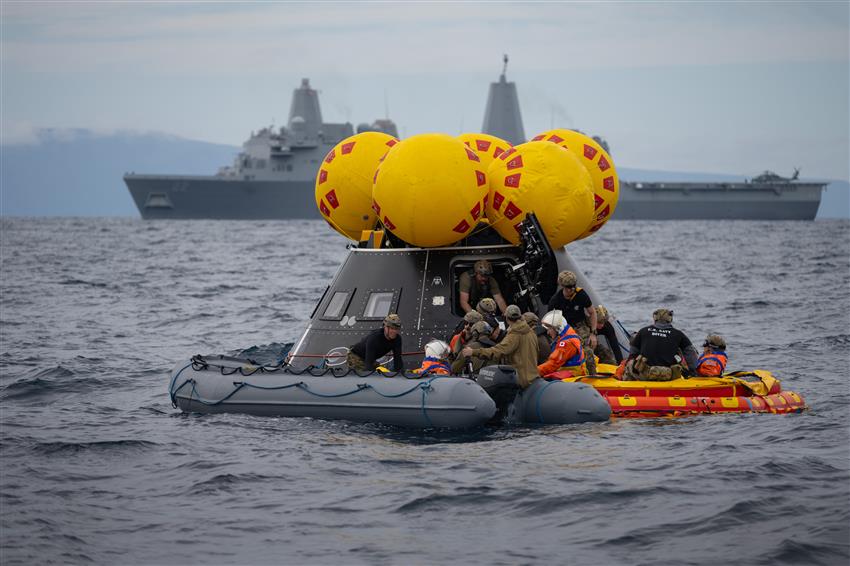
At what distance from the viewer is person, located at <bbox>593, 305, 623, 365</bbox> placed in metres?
14.3

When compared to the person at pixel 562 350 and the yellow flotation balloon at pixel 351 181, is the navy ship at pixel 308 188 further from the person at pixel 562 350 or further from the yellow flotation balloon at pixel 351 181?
the person at pixel 562 350

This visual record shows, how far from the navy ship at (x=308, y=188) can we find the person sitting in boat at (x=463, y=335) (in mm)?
102413

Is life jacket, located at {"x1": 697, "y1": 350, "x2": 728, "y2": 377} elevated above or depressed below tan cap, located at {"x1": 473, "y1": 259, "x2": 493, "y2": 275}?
below

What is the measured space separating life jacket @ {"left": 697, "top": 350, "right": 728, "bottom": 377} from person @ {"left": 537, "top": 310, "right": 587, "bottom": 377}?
1.39m

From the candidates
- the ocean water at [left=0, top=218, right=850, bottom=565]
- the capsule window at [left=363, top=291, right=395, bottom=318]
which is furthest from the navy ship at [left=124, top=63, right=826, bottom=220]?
the capsule window at [left=363, top=291, right=395, bottom=318]

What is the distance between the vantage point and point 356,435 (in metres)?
12.3

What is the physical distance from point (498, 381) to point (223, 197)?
357ft

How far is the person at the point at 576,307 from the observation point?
13.8m

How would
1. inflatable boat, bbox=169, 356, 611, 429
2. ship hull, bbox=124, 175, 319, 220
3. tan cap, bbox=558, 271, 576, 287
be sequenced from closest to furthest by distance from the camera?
inflatable boat, bbox=169, 356, 611, 429
tan cap, bbox=558, 271, 576, 287
ship hull, bbox=124, 175, 319, 220

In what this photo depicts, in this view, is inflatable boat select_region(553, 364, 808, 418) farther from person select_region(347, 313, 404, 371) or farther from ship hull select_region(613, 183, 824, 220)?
ship hull select_region(613, 183, 824, 220)

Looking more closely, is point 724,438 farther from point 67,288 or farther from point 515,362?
point 67,288

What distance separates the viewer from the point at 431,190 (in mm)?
13641

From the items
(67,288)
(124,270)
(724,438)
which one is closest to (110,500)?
(724,438)

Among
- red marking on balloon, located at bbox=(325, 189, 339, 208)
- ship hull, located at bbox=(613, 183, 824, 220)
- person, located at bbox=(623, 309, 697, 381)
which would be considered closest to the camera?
person, located at bbox=(623, 309, 697, 381)
